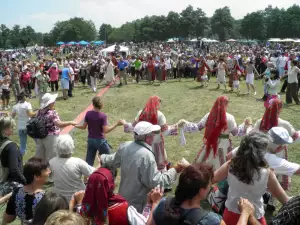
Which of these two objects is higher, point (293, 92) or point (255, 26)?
point (255, 26)

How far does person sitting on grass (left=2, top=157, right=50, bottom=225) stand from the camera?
3.02 metres

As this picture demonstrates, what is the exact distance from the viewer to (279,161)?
3.37 meters

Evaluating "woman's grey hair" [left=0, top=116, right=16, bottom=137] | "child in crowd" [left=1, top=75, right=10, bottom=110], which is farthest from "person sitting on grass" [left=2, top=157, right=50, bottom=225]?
"child in crowd" [left=1, top=75, right=10, bottom=110]

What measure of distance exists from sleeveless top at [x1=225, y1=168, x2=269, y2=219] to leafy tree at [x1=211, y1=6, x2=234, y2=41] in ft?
301

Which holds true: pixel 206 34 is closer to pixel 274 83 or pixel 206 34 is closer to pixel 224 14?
pixel 224 14

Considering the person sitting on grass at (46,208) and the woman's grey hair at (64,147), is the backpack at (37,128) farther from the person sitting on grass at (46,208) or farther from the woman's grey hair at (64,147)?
the person sitting on grass at (46,208)

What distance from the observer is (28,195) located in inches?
120

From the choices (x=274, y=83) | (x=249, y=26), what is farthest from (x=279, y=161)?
(x=249, y=26)

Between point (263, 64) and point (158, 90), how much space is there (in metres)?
8.36

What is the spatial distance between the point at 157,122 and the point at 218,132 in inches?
41.0

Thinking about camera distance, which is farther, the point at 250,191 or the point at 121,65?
the point at 121,65

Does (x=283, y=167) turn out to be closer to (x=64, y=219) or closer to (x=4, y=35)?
(x=64, y=219)

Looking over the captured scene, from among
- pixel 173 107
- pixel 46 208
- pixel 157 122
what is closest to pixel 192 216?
pixel 46 208

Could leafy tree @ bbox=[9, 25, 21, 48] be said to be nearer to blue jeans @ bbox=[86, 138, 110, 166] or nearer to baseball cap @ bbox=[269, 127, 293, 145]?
blue jeans @ bbox=[86, 138, 110, 166]
